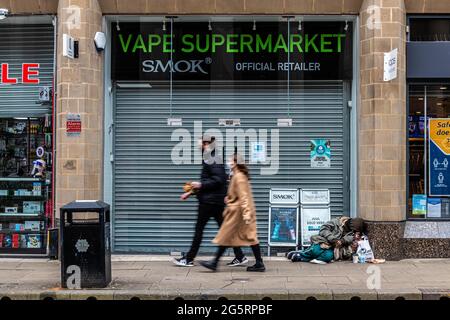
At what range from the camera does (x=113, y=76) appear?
12.0 meters

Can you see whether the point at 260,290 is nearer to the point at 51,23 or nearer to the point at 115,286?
the point at 115,286

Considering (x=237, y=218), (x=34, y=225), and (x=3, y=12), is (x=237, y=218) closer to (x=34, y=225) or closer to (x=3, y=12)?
(x=34, y=225)

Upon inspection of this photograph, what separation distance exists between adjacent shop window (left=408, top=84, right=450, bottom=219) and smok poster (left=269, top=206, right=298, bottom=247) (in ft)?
7.37

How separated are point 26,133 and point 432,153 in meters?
7.72

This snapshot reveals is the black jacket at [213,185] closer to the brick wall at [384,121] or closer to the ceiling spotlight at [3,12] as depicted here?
the brick wall at [384,121]

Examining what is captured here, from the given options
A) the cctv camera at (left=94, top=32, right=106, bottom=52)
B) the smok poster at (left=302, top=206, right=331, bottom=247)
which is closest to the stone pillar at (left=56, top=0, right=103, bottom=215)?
the cctv camera at (left=94, top=32, right=106, bottom=52)

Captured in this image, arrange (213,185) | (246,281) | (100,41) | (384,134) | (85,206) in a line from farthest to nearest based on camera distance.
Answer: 1. (100,41)
2. (384,134)
3. (213,185)
4. (246,281)
5. (85,206)

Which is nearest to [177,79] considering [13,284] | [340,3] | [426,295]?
[340,3]

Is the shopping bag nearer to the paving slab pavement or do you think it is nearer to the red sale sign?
the paving slab pavement

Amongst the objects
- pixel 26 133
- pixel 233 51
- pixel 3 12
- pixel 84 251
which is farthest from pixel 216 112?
pixel 84 251

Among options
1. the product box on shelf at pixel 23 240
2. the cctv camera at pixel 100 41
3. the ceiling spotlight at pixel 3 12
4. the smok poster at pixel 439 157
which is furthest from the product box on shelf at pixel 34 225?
the smok poster at pixel 439 157

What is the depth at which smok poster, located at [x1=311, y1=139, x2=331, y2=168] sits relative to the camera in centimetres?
1207

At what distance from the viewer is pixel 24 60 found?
1216 cm

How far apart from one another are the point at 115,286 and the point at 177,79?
15.3 feet
